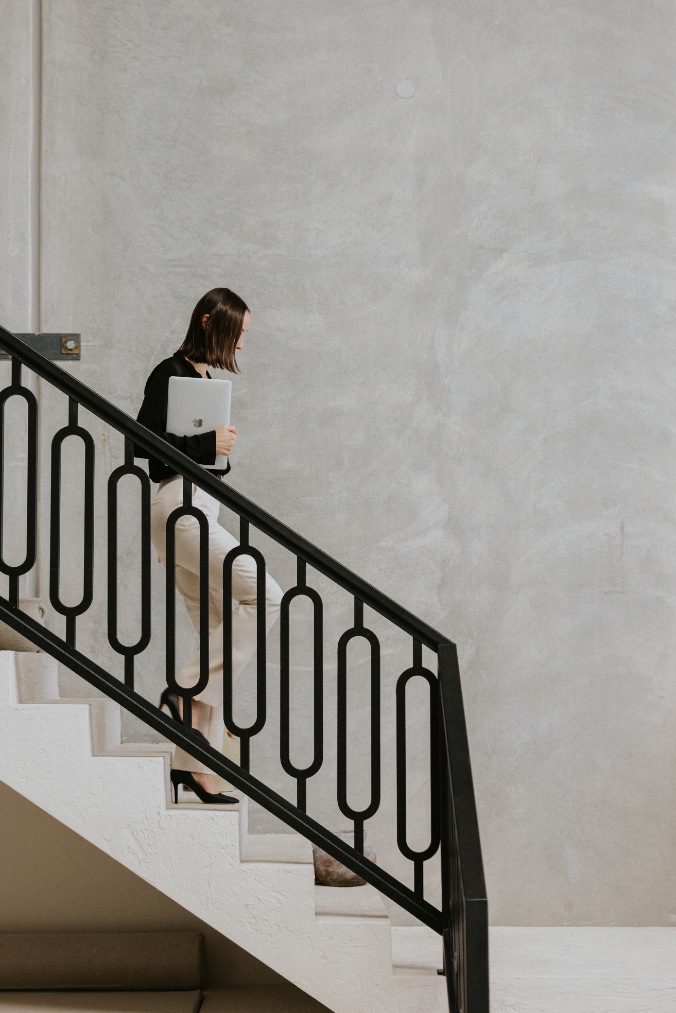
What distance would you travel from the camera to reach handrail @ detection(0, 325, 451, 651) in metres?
2.82

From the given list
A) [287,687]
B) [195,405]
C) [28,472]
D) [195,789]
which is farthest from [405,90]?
[195,789]

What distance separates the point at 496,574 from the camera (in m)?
4.58

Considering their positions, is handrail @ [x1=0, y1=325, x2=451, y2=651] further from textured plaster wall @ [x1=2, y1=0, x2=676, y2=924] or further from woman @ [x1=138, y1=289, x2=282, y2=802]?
textured plaster wall @ [x1=2, y1=0, x2=676, y2=924]

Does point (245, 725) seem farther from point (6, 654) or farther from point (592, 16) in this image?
point (592, 16)

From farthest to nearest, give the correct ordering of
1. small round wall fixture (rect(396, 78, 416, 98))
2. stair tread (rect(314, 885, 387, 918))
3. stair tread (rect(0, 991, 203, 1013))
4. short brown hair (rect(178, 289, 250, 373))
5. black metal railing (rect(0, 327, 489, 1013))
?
small round wall fixture (rect(396, 78, 416, 98)) < stair tread (rect(0, 991, 203, 1013)) < short brown hair (rect(178, 289, 250, 373)) < stair tread (rect(314, 885, 387, 918)) < black metal railing (rect(0, 327, 489, 1013))

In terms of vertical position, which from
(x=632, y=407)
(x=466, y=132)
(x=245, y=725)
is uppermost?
(x=466, y=132)

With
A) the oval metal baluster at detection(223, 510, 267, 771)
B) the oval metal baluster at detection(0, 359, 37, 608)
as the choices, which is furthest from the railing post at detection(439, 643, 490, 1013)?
the oval metal baluster at detection(0, 359, 37, 608)

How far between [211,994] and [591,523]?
2.76 m

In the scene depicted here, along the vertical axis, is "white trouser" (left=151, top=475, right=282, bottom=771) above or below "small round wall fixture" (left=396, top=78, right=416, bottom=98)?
below

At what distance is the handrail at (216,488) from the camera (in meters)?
2.82

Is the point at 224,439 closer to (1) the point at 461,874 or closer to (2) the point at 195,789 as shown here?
(2) the point at 195,789

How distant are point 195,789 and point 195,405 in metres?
1.26

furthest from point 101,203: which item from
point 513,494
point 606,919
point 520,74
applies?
point 606,919

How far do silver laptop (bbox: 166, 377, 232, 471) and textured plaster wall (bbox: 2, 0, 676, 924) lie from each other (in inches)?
55.8
